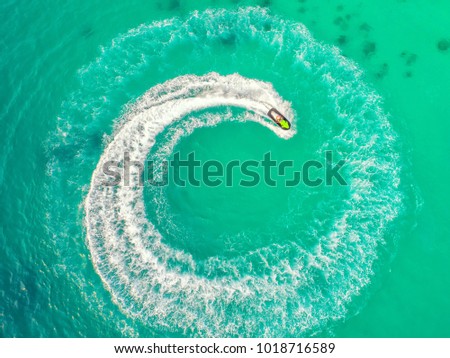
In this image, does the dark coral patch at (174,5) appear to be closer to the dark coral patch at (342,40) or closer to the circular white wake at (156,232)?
the circular white wake at (156,232)

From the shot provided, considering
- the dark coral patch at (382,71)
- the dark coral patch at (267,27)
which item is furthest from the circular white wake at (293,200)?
the dark coral patch at (382,71)

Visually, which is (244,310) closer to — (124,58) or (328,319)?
(328,319)

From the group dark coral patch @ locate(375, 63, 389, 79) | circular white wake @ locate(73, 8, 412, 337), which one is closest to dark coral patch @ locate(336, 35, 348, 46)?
circular white wake @ locate(73, 8, 412, 337)

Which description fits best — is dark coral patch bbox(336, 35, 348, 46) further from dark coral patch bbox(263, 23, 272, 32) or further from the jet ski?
the jet ski

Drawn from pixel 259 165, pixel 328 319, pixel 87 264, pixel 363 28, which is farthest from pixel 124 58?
pixel 328 319

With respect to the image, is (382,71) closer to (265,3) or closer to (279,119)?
(279,119)
